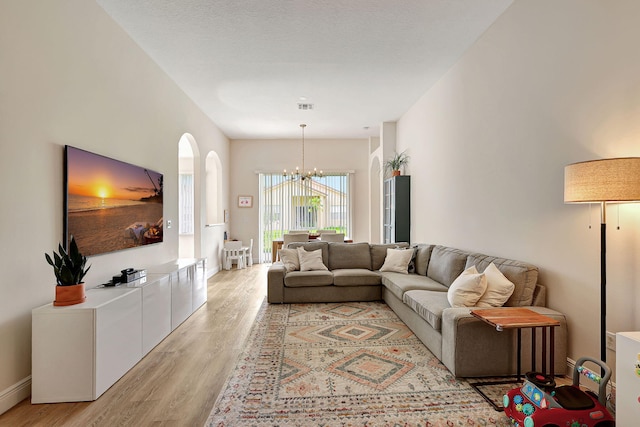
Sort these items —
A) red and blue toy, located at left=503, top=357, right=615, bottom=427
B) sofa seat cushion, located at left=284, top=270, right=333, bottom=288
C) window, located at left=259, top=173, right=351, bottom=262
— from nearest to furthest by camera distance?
red and blue toy, located at left=503, top=357, right=615, bottom=427 → sofa seat cushion, located at left=284, top=270, right=333, bottom=288 → window, located at left=259, top=173, right=351, bottom=262

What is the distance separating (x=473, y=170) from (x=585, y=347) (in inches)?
81.3

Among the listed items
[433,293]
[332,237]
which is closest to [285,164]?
[332,237]

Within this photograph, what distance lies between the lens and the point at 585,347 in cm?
236

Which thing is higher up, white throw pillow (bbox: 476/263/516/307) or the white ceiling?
the white ceiling

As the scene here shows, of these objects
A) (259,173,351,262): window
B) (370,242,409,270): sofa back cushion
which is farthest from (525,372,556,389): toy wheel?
(259,173,351,262): window

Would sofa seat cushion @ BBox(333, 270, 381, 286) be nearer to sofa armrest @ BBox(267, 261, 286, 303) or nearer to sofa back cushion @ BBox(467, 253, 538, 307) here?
sofa armrest @ BBox(267, 261, 286, 303)

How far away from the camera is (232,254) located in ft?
25.6

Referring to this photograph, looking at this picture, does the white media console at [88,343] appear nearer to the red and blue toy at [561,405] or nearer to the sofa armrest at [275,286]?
the sofa armrest at [275,286]

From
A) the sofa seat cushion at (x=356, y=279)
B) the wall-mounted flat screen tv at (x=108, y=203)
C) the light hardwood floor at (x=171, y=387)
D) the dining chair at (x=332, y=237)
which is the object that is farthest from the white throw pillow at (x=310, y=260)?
the wall-mounted flat screen tv at (x=108, y=203)

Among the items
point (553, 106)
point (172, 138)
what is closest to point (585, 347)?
point (553, 106)

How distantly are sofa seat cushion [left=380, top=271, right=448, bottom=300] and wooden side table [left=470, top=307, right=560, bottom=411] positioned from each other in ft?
3.55

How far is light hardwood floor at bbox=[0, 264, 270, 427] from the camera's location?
6.76ft

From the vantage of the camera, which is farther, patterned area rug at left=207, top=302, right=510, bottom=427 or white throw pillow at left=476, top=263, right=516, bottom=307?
white throw pillow at left=476, top=263, right=516, bottom=307

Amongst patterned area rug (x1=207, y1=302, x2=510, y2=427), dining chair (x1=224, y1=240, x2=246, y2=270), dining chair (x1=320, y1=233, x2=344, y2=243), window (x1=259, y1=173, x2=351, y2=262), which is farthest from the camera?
window (x1=259, y1=173, x2=351, y2=262)
